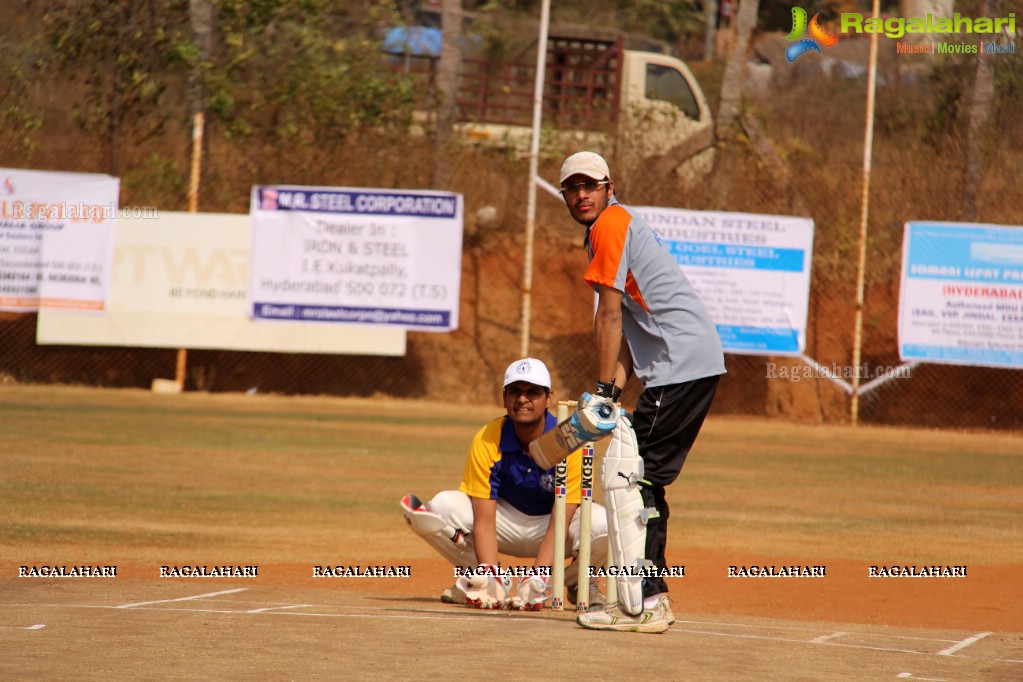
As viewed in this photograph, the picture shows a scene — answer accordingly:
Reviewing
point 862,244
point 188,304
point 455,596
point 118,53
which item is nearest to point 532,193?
point 862,244

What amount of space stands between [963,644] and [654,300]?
2.12 m

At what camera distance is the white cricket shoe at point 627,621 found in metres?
6.36

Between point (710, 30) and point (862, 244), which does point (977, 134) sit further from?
point (710, 30)

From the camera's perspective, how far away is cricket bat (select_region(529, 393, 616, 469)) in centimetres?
628

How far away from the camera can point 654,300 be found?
6.56m

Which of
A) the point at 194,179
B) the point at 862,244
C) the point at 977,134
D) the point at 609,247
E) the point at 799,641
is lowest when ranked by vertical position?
the point at 799,641

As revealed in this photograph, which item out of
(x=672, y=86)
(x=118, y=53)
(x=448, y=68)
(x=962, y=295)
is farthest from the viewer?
(x=672, y=86)

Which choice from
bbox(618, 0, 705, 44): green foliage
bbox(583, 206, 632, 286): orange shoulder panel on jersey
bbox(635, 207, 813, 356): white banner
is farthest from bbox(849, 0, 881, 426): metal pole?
bbox(618, 0, 705, 44): green foliage

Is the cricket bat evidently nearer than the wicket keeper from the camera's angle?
Yes

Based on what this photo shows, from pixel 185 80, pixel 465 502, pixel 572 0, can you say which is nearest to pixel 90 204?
pixel 185 80

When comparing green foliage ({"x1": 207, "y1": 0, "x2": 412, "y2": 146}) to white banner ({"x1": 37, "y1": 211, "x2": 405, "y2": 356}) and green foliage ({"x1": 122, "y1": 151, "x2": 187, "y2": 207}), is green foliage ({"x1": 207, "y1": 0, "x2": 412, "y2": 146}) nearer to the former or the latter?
green foliage ({"x1": 122, "y1": 151, "x2": 187, "y2": 207})

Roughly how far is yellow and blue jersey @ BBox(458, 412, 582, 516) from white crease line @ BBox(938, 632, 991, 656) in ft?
6.84

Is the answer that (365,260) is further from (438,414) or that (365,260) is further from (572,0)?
(572,0)

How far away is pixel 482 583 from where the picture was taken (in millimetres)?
7383
